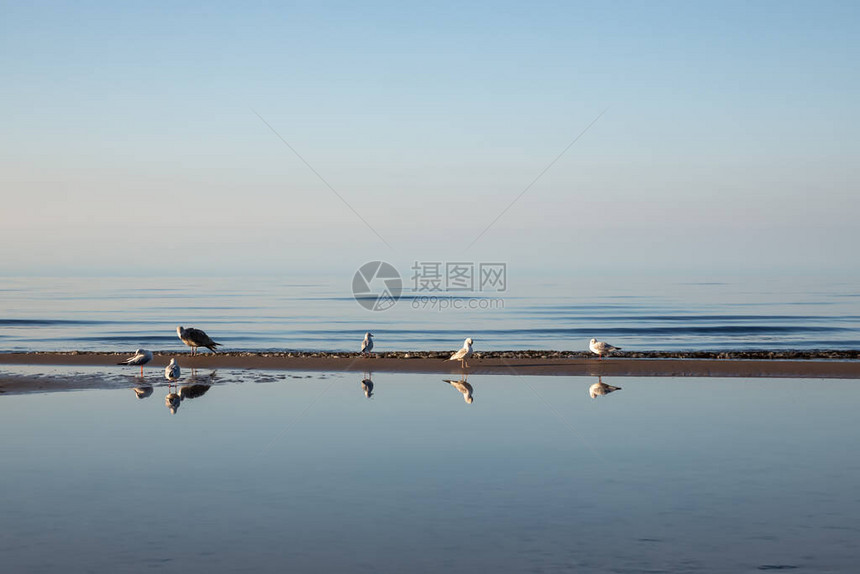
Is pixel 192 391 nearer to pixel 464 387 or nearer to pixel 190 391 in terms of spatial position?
pixel 190 391

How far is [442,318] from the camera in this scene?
51.6 meters

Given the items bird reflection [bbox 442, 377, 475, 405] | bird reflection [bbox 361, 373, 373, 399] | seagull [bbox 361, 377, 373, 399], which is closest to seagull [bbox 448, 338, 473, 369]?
bird reflection [bbox 442, 377, 475, 405]

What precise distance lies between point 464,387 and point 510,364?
5514 mm

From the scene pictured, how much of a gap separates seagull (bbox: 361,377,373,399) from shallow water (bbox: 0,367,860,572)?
1.38 meters

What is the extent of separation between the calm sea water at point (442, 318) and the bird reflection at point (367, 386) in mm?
12922

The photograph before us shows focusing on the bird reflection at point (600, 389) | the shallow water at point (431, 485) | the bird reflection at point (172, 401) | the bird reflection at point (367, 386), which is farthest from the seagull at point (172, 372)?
the bird reflection at point (600, 389)

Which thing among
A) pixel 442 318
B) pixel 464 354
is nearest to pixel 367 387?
pixel 464 354

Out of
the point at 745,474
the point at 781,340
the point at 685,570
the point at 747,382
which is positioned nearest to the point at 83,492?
the point at 685,570

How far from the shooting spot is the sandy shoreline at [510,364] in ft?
69.5

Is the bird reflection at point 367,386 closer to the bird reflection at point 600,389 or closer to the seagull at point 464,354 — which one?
the seagull at point 464,354

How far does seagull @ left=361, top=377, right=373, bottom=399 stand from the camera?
56.9 ft

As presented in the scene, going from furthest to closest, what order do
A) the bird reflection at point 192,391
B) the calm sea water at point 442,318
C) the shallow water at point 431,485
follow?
1. the calm sea water at point 442,318
2. the bird reflection at point 192,391
3. the shallow water at point 431,485

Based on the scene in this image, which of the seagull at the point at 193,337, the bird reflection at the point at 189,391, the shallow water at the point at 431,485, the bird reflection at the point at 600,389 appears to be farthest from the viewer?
the seagull at the point at 193,337

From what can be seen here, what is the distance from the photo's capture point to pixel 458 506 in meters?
8.52
